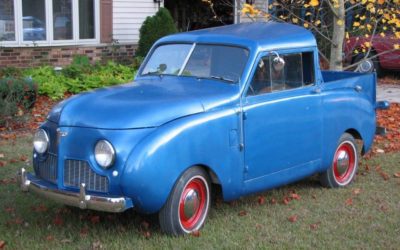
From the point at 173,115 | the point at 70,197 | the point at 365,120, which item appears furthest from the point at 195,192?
the point at 365,120

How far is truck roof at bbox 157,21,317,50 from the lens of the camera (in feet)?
18.9

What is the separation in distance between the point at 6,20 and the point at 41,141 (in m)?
8.07

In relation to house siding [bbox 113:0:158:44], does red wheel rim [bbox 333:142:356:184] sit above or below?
below

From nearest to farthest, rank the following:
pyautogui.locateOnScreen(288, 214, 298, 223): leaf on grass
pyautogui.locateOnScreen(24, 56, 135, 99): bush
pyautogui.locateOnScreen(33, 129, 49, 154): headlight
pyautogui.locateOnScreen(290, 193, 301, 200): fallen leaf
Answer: pyautogui.locateOnScreen(33, 129, 49, 154): headlight < pyautogui.locateOnScreen(288, 214, 298, 223): leaf on grass < pyautogui.locateOnScreen(290, 193, 301, 200): fallen leaf < pyautogui.locateOnScreen(24, 56, 135, 99): bush

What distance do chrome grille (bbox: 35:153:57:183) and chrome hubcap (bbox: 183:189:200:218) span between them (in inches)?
41.6

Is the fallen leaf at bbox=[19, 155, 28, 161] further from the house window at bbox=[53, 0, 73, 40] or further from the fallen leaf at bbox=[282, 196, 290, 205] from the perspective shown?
the house window at bbox=[53, 0, 73, 40]

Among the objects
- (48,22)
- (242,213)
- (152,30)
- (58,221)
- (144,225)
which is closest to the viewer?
(144,225)

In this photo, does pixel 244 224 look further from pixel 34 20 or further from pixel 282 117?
pixel 34 20

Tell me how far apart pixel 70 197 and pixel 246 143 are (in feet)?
5.12

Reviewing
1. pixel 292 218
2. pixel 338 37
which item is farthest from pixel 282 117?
pixel 338 37

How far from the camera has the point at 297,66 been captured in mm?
6160

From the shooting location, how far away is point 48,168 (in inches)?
202

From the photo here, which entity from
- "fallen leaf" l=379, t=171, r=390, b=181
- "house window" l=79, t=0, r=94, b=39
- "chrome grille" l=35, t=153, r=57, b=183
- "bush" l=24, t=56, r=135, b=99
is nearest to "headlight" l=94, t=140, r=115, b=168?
"chrome grille" l=35, t=153, r=57, b=183

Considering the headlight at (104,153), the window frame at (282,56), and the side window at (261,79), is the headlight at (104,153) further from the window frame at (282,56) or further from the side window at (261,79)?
the side window at (261,79)
